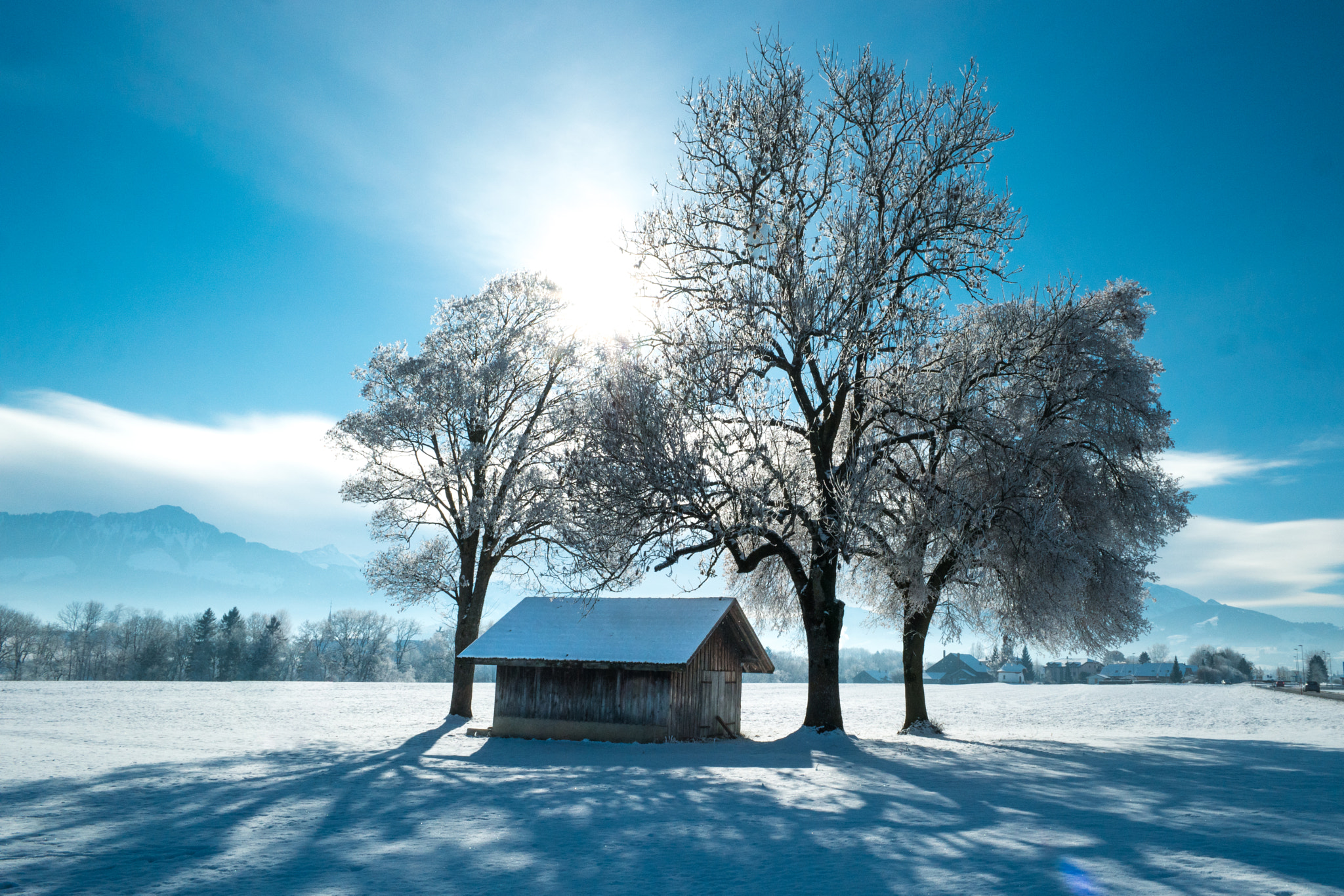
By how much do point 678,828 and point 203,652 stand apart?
90.9m

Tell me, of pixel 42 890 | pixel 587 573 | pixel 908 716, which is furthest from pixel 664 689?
pixel 42 890

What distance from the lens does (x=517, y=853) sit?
808 cm

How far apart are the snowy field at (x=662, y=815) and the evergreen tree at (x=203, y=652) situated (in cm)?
6656

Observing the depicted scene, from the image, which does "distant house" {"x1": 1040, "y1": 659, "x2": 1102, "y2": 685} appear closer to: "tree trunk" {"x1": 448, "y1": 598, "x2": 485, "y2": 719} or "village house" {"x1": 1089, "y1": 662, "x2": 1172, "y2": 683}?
"village house" {"x1": 1089, "y1": 662, "x2": 1172, "y2": 683}

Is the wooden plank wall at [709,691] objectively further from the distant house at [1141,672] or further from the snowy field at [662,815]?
the distant house at [1141,672]

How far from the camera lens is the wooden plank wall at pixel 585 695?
942 inches

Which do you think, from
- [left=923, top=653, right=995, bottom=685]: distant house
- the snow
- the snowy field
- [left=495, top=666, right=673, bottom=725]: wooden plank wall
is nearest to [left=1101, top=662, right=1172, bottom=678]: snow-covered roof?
[left=923, top=653, right=995, bottom=685]: distant house

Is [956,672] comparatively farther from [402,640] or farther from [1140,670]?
[402,640]

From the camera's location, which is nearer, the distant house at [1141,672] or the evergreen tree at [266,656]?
the evergreen tree at [266,656]

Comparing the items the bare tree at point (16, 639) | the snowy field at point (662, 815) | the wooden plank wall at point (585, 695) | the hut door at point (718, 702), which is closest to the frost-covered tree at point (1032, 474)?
the snowy field at point (662, 815)

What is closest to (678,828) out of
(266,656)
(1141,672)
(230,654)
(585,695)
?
(585,695)

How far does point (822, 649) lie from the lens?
70.7 feet

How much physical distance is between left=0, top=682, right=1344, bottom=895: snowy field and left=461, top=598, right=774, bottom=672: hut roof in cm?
282

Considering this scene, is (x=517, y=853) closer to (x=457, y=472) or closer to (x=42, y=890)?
(x=42, y=890)
